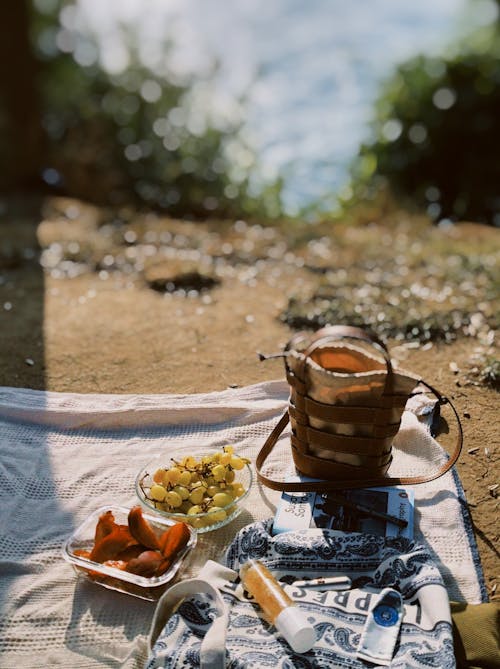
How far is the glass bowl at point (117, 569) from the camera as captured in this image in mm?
2293

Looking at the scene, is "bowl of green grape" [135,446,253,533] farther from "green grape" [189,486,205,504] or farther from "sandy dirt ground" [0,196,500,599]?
"sandy dirt ground" [0,196,500,599]

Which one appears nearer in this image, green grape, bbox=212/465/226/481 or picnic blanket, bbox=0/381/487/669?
picnic blanket, bbox=0/381/487/669

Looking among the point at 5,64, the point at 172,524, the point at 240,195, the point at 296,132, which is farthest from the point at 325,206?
the point at 172,524

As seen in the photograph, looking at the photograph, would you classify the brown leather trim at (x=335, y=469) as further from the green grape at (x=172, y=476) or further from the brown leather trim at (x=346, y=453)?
the green grape at (x=172, y=476)

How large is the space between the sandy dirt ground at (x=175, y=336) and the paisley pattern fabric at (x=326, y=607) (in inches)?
14.3

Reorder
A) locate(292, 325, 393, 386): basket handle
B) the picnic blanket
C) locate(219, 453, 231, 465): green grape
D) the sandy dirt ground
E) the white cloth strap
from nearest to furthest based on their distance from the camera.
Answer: the white cloth strap < the picnic blanket < locate(292, 325, 393, 386): basket handle < locate(219, 453, 231, 465): green grape < the sandy dirt ground

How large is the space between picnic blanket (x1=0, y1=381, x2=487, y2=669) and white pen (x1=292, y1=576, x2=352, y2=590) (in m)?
0.35

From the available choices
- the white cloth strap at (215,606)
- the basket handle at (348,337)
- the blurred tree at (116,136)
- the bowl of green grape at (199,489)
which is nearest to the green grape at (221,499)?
the bowl of green grape at (199,489)

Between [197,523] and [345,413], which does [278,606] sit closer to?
[197,523]

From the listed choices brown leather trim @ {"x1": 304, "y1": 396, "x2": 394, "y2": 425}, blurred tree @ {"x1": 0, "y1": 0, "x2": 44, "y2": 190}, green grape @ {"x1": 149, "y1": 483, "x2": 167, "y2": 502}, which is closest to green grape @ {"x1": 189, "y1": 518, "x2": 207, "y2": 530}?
green grape @ {"x1": 149, "y1": 483, "x2": 167, "y2": 502}

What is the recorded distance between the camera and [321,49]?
10.2 m

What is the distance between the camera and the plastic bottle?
79.1 inches

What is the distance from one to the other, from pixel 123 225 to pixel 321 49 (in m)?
5.25

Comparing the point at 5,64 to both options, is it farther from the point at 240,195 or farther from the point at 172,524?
the point at 172,524
